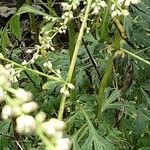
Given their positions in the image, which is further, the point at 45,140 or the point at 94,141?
the point at 94,141

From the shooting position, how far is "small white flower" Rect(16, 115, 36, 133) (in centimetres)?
65

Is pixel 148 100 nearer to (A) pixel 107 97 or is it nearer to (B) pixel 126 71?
(A) pixel 107 97

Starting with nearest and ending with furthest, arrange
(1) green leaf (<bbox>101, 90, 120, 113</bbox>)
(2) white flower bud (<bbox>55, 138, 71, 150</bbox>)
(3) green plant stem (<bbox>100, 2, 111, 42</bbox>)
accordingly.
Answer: (2) white flower bud (<bbox>55, 138, 71, 150</bbox>)
(3) green plant stem (<bbox>100, 2, 111, 42</bbox>)
(1) green leaf (<bbox>101, 90, 120, 113</bbox>)

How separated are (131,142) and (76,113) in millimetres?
567

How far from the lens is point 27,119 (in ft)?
2.18

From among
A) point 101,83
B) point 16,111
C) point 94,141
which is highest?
point 16,111

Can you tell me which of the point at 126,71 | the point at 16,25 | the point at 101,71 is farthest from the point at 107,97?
the point at 16,25

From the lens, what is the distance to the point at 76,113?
5.82 feet

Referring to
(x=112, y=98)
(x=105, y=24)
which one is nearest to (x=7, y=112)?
(x=105, y=24)

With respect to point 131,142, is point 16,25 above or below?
above

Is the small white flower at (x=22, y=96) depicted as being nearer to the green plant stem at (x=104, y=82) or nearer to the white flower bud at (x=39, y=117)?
the white flower bud at (x=39, y=117)

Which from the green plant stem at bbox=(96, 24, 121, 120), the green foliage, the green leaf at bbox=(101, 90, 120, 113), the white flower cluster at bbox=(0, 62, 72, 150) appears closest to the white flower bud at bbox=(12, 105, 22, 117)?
the white flower cluster at bbox=(0, 62, 72, 150)

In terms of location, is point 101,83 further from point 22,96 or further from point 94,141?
point 22,96

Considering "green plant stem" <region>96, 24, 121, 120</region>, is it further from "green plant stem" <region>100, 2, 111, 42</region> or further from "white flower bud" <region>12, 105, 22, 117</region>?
"white flower bud" <region>12, 105, 22, 117</region>
